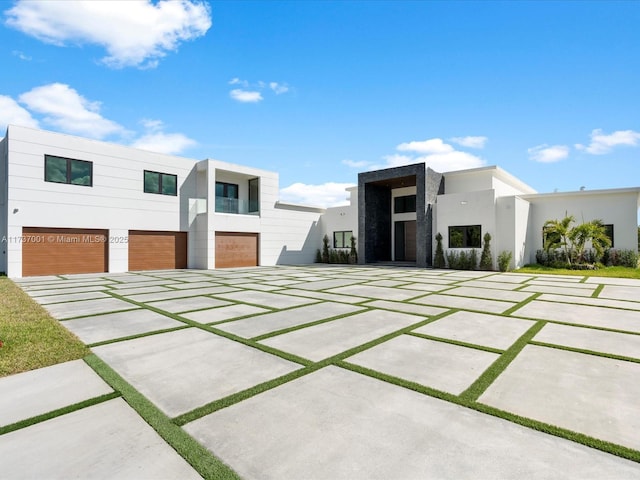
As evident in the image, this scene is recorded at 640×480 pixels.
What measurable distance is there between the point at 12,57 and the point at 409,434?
13.8 m

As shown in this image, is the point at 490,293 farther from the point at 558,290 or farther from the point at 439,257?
the point at 439,257

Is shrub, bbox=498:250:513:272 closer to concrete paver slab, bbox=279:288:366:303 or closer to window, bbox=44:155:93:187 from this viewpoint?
concrete paver slab, bbox=279:288:366:303

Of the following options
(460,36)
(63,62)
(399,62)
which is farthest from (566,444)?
(63,62)

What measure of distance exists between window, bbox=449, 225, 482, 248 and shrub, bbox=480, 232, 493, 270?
17.8 inches

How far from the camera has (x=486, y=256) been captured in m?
17.9

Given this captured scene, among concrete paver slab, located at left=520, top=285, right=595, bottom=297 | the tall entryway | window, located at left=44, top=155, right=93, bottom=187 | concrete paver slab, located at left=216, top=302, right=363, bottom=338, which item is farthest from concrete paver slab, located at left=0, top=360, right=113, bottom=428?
the tall entryway

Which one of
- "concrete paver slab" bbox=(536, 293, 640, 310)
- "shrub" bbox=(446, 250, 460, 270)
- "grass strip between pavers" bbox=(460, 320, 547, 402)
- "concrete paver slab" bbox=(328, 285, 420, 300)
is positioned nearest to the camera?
"grass strip between pavers" bbox=(460, 320, 547, 402)

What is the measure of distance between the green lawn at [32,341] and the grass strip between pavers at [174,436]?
110 centimetres

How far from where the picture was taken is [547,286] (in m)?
11.1

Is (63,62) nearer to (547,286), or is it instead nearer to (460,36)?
(460,36)

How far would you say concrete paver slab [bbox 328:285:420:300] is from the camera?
8.92 m

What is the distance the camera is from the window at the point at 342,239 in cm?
2434

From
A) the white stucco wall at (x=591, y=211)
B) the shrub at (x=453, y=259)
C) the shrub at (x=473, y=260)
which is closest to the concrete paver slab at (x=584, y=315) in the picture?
the shrub at (x=473, y=260)

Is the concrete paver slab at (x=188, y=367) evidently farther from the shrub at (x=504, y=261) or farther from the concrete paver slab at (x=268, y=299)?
the shrub at (x=504, y=261)
